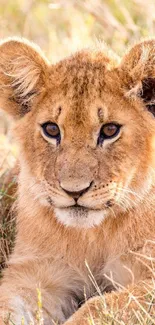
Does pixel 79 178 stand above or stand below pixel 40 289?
above

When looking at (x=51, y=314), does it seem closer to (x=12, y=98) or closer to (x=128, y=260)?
(x=128, y=260)

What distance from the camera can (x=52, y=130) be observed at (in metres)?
4.42

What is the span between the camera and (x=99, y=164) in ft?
13.9

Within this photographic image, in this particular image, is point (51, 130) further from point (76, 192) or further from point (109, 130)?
point (76, 192)

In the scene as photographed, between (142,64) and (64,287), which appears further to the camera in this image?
(64,287)

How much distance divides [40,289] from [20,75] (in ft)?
3.42

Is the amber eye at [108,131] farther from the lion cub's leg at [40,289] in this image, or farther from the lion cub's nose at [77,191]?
the lion cub's leg at [40,289]

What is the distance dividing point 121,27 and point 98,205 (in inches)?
164

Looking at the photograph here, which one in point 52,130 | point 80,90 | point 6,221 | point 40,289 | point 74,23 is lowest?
point 40,289

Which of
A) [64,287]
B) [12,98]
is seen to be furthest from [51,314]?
[12,98]

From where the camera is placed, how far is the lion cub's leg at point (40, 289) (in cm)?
450

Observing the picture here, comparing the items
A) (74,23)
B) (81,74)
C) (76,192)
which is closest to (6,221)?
(81,74)

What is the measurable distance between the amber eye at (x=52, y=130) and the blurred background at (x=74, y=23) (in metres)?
2.10

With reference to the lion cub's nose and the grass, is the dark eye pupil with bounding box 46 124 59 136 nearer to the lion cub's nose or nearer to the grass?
the lion cub's nose
